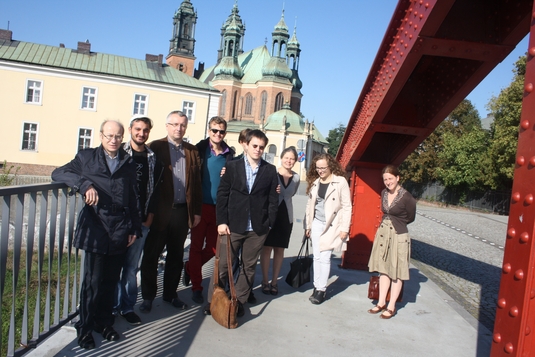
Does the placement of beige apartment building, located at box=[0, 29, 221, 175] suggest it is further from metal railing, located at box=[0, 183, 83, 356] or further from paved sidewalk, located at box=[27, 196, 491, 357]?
metal railing, located at box=[0, 183, 83, 356]

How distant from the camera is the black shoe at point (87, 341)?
3883mm

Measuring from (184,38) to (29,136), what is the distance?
127 feet

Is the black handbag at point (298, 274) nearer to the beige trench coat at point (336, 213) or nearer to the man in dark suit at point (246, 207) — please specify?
the beige trench coat at point (336, 213)

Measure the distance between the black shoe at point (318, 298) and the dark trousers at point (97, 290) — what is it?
2448 mm

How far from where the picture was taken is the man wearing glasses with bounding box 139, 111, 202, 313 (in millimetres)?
5047

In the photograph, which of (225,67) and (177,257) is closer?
(177,257)

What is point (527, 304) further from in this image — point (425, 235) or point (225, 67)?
point (225, 67)

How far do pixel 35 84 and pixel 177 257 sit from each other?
132 ft

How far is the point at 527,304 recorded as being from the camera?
1688 mm

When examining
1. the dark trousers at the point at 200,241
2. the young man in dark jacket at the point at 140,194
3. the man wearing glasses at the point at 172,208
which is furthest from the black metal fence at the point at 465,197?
the young man in dark jacket at the point at 140,194

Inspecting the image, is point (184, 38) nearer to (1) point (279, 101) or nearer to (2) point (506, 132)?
(1) point (279, 101)

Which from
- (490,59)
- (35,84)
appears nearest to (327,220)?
(490,59)

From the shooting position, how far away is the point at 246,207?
16.8 ft

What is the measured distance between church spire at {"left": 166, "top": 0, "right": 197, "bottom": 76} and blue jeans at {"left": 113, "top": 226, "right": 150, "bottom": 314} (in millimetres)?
72522
